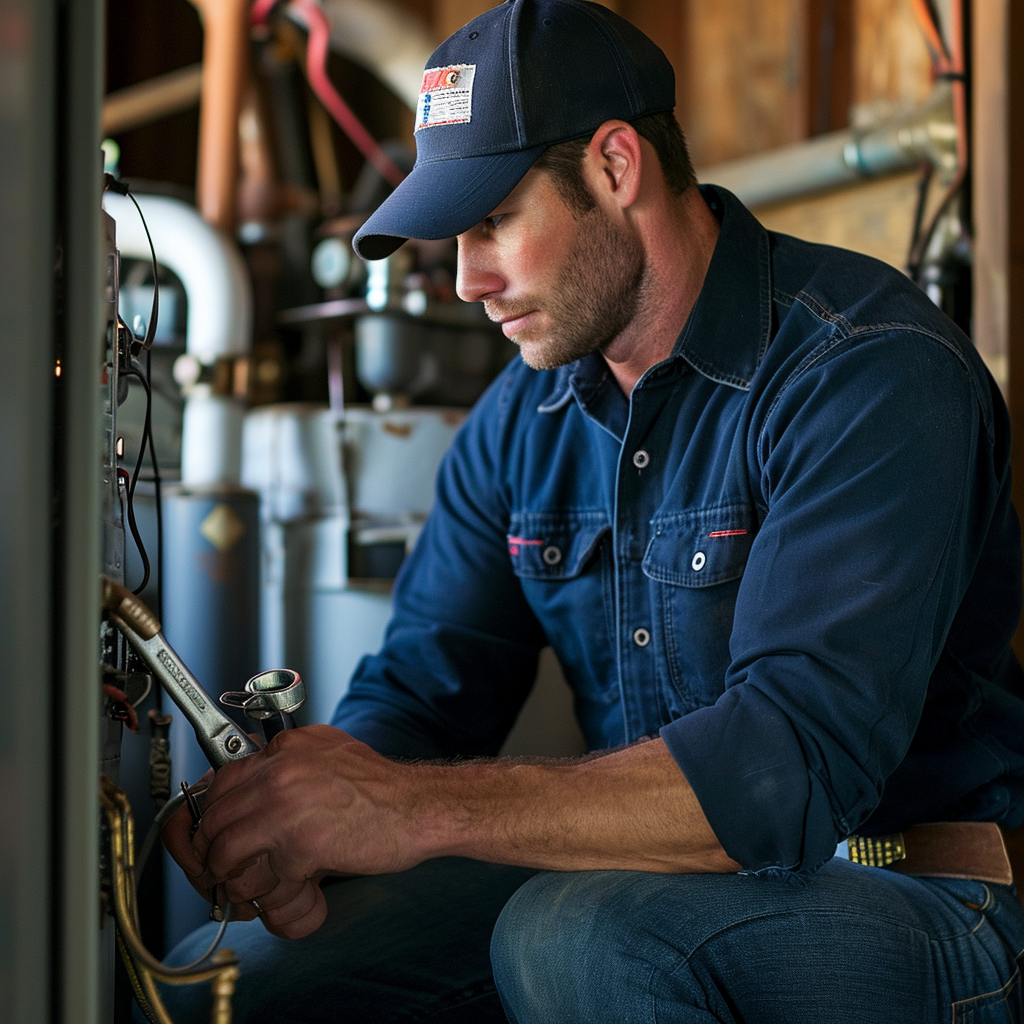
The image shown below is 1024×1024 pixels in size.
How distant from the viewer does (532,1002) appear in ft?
2.86

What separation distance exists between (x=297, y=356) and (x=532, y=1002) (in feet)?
4.84

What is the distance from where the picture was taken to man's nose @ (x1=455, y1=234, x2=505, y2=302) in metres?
1.09

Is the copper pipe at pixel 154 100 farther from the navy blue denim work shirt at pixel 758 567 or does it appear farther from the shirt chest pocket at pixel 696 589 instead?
the shirt chest pocket at pixel 696 589

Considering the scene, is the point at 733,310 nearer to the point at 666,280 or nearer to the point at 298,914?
the point at 666,280

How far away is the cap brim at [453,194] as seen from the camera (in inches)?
41.0

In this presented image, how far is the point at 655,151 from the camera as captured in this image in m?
1.14

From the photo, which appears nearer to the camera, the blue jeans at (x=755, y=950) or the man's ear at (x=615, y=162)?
the blue jeans at (x=755, y=950)

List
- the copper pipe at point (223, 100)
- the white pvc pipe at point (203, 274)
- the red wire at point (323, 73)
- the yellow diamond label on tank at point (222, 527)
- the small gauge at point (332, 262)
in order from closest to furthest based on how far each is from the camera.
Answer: the yellow diamond label on tank at point (222, 527)
the white pvc pipe at point (203, 274)
the small gauge at point (332, 262)
the copper pipe at point (223, 100)
the red wire at point (323, 73)

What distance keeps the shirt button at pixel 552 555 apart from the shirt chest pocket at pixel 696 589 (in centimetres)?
12

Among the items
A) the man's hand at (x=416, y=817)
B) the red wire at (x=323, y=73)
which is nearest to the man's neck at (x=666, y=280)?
the man's hand at (x=416, y=817)

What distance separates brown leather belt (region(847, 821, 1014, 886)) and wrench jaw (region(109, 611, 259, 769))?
53cm

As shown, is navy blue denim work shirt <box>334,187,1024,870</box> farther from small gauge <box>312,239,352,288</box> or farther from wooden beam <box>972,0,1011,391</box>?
small gauge <box>312,239,352,288</box>

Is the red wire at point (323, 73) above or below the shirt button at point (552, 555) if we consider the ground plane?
above

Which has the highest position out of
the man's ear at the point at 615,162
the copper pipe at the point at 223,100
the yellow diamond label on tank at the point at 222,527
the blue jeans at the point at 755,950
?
the copper pipe at the point at 223,100
